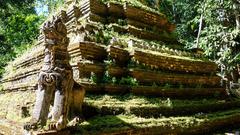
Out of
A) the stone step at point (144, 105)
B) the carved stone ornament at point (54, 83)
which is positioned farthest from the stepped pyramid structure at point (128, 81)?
the carved stone ornament at point (54, 83)

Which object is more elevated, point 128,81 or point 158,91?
point 128,81

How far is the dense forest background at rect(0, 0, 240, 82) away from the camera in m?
14.8

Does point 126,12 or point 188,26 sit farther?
point 188,26

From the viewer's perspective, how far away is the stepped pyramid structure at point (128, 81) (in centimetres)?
634

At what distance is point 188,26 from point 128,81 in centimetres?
1833

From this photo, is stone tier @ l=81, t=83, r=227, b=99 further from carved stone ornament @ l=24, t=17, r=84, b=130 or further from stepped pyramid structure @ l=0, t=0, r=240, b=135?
carved stone ornament @ l=24, t=17, r=84, b=130

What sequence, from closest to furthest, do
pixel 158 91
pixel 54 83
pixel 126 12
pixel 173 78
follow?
pixel 54 83
pixel 158 91
pixel 173 78
pixel 126 12

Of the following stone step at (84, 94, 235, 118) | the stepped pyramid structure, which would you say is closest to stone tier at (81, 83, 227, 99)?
the stepped pyramid structure

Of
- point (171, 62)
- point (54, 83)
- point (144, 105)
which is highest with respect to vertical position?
point (171, 62)

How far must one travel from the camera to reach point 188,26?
2473cm

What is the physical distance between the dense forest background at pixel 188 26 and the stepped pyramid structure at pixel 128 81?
311cm

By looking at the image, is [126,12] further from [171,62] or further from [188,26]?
[188,26]

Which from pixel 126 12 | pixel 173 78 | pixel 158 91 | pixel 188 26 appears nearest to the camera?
pixel 158 91

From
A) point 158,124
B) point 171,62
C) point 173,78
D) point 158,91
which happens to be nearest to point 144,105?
point 158,124
